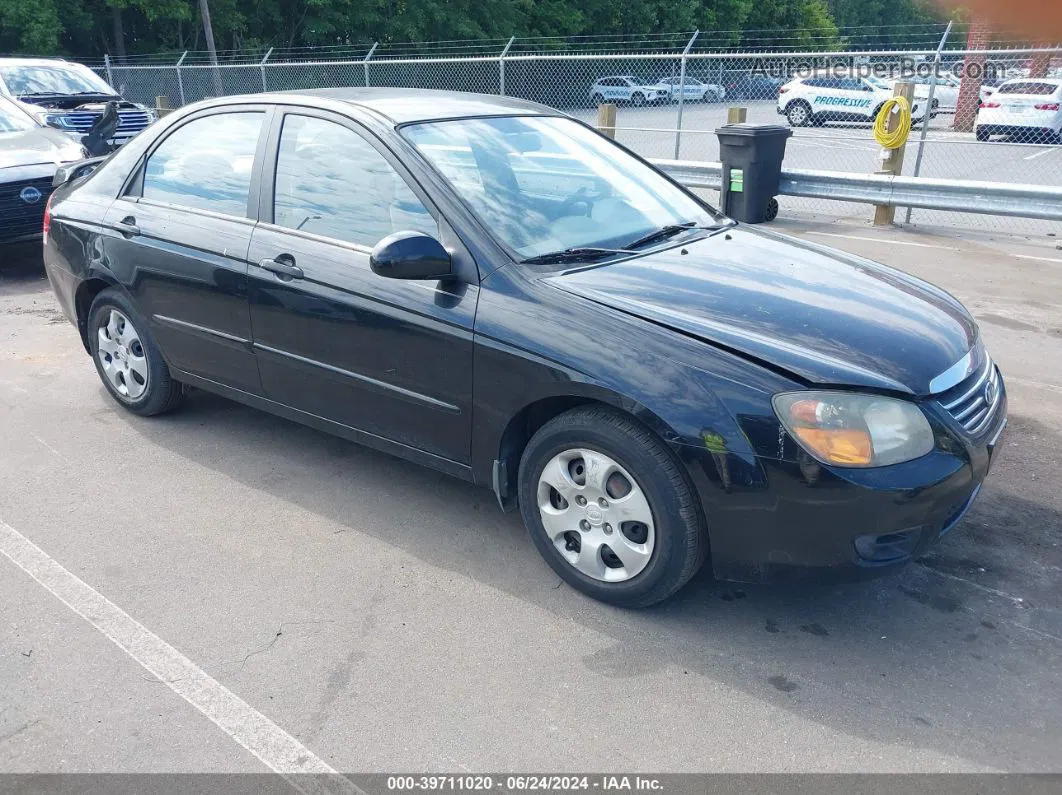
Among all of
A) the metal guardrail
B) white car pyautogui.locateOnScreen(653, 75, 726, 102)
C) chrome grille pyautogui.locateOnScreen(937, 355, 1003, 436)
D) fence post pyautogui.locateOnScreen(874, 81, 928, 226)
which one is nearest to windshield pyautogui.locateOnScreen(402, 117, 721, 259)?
chrome grille pyautogui.locateOnScreen(937, 355, 1003, 436)

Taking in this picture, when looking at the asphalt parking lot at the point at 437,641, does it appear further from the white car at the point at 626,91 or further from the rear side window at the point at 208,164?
the white car at the point at 626,91

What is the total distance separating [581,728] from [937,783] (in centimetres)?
97

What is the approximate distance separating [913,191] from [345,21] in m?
25.4

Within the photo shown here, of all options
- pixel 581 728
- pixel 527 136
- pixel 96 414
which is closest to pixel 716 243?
pixel 527 136

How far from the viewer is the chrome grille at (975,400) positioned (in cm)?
300

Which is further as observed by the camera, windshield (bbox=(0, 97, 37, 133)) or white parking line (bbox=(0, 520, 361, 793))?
windshield (bbox=(0, 97, 37, 133))

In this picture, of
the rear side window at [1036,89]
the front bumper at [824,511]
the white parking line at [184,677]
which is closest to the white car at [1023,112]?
the rear side window at [1036,89]

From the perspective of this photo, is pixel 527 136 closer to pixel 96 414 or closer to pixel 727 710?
pixel 727 710

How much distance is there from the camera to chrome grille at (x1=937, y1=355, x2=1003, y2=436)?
300 cm

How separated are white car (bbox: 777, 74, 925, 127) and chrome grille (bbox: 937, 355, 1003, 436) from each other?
2165 cm

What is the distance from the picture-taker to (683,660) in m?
2.97

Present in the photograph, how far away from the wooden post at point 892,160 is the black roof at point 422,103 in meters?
6.84

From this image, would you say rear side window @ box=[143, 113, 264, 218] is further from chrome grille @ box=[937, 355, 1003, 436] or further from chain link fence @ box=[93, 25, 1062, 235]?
chain link fence @ box=[93, 25, 1062, 235]

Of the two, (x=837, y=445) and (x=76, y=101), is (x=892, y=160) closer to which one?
(x=837, y=445)
